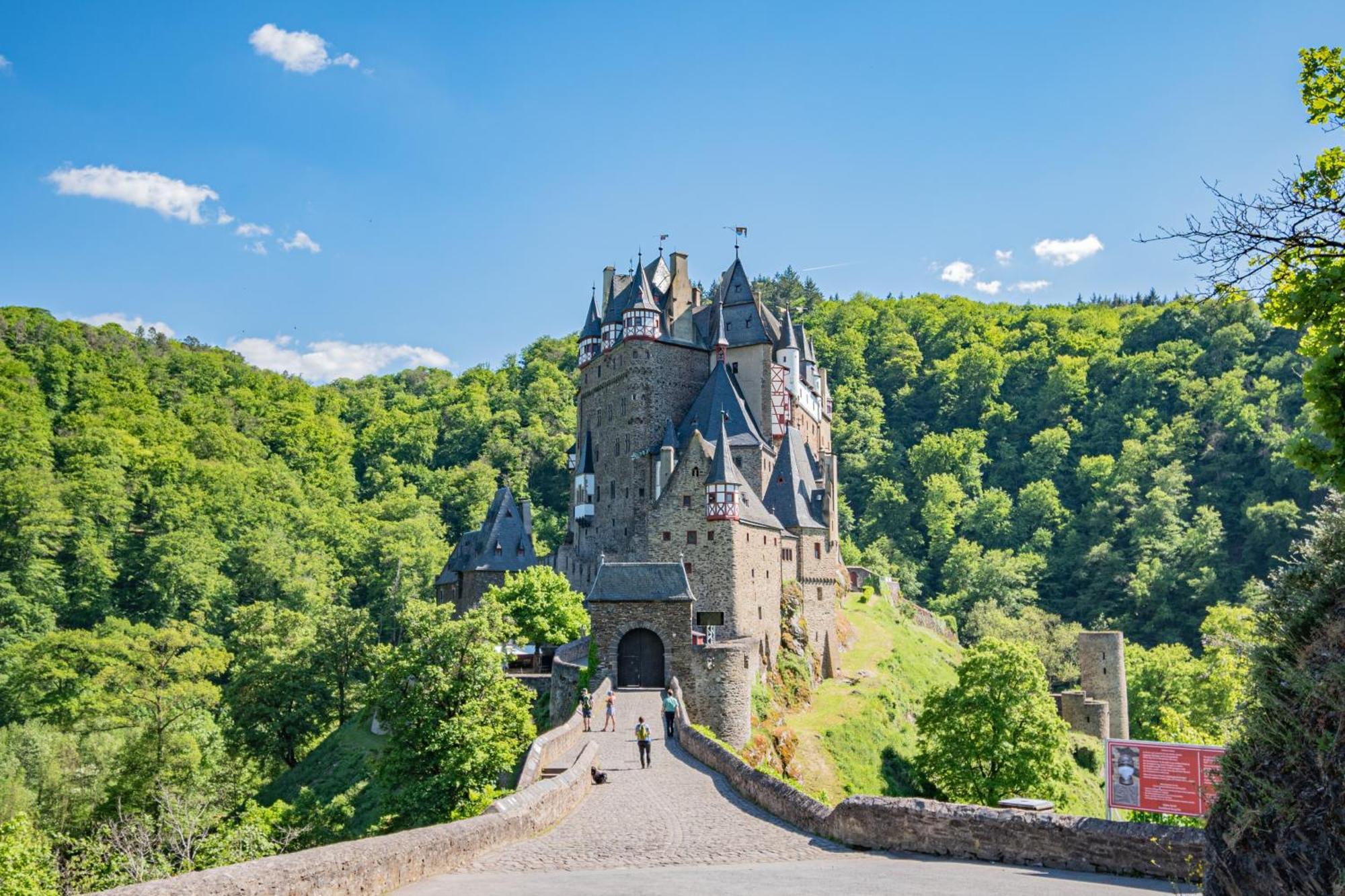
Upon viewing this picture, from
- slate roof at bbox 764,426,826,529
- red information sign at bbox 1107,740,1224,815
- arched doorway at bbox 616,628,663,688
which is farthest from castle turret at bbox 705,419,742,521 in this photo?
red information sign at bbox 1107,740,1224,815

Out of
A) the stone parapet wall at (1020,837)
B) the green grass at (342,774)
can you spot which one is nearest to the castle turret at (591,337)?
the green grass at (342,774)

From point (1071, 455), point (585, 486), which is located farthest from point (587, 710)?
point (1071, 455)

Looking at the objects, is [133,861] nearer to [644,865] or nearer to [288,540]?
[644,865]

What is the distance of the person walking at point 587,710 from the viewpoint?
29.9 meters

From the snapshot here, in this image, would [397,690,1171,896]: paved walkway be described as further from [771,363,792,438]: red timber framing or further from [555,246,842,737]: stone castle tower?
[771,363,792,438]: red timber framing

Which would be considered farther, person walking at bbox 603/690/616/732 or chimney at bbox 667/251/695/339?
chimney at bbox 667/251/695/339

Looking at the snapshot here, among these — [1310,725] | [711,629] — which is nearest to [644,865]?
[1310,725]

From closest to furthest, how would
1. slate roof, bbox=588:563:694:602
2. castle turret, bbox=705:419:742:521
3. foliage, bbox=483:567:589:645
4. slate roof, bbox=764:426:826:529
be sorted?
1. slate roof, bbox=588:563:694:602
2. castle turret, bbox=705:419:742:521
3. foliage, bbox=483:567:589:645
4. slate roof, bbox=764:426:826:529

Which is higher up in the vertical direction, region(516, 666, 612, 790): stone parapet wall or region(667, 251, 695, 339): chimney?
region(667, 251, 695, 339): chimney

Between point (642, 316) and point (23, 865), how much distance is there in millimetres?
36753

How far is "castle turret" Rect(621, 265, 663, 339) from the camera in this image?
54.3 meters

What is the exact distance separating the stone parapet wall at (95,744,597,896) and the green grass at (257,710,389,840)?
27089 mm

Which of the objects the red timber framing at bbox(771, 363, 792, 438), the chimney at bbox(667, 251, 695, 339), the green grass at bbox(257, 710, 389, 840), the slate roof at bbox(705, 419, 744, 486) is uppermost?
the chimney at bbox(667, 251, 695, 339)

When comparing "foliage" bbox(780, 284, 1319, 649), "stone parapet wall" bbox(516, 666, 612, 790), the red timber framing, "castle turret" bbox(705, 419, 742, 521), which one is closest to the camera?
"stone parapet wall" bbox(516, 666, 612, 790)
